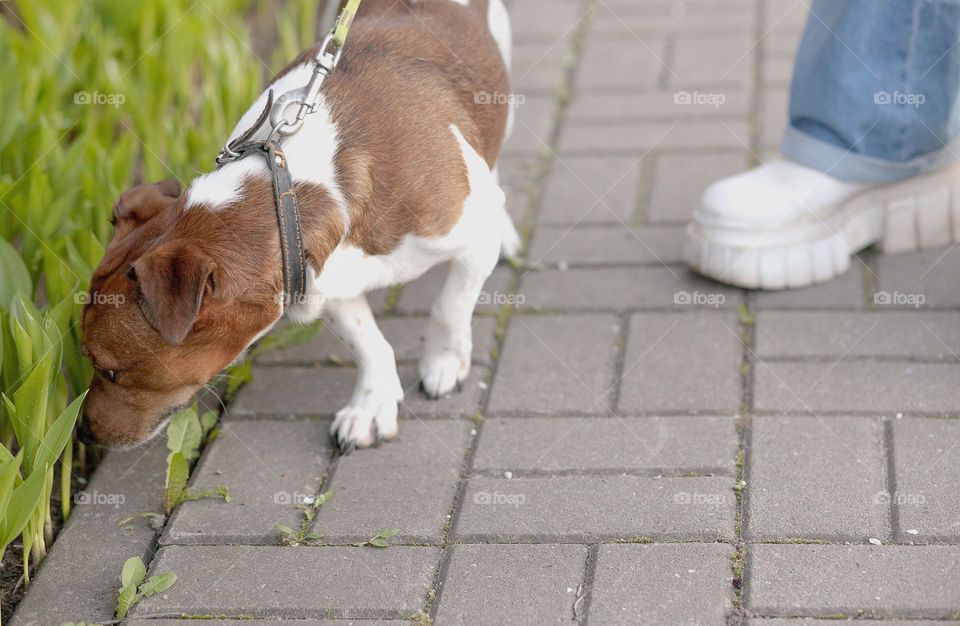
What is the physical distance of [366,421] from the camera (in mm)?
3172

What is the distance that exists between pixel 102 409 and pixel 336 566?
729 mm

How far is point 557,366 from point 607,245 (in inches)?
30.5

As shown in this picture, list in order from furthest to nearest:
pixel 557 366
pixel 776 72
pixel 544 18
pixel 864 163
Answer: pixel 544 18 → pixel 776 72 → pixel 864 163 → pixel 557 366

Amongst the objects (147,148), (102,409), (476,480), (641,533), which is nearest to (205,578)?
(102,409)

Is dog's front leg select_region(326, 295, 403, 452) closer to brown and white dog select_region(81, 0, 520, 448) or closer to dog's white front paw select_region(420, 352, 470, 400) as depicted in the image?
brown and white dog select_region(81, 0, 520, 448)

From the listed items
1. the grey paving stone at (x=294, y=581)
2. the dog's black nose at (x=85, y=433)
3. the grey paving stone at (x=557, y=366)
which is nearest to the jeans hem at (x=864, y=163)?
the grey paving stone at (x=557, y=366)

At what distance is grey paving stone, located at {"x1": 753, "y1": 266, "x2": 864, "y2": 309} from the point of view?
366 cm

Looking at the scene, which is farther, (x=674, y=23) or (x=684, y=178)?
(x=674, y=23)

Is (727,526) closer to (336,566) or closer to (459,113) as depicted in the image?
(336,566)

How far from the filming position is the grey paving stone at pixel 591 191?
429cm

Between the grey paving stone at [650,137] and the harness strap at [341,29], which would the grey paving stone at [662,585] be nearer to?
the harness strap at [341,29]

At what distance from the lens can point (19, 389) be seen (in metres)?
2.68

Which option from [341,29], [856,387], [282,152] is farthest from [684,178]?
[282,152]

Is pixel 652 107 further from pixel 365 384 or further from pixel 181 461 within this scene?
pixel 181 461
